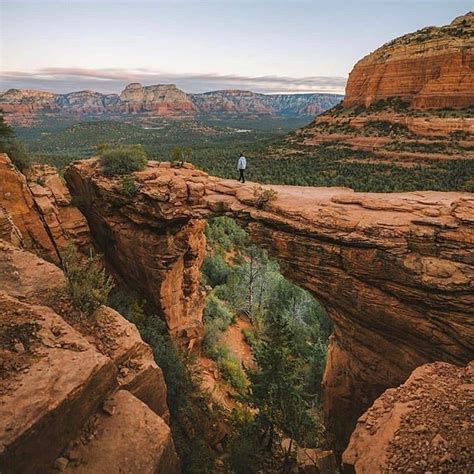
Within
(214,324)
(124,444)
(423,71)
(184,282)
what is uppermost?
(423,71)

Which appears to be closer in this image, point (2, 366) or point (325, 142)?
point (2, 366)

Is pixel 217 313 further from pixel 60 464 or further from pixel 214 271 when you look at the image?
pixel 60 464

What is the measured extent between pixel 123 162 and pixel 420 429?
14133 millimetres

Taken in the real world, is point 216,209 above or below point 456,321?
above

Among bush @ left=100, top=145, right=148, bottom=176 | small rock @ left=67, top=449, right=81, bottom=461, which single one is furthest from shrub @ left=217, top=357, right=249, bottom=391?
small rock @ left=67, top=449, right=81, bottom=461

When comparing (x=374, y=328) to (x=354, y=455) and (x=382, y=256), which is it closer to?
(x=382, y=256)

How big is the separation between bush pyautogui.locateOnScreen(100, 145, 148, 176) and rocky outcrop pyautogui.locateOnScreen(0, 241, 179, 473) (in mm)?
8368

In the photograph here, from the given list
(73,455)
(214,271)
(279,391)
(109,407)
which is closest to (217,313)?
(214,271)

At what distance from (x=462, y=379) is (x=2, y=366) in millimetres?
8448

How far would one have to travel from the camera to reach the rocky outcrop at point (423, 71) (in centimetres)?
6241

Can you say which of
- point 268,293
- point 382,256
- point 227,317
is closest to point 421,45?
point 268,293

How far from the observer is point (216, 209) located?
14383mm

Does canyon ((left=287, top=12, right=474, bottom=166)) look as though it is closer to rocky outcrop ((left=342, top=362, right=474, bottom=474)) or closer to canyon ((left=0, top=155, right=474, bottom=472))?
canyon ((left=0, top=155, right=474, bottom=472))

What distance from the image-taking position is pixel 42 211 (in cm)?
1451
